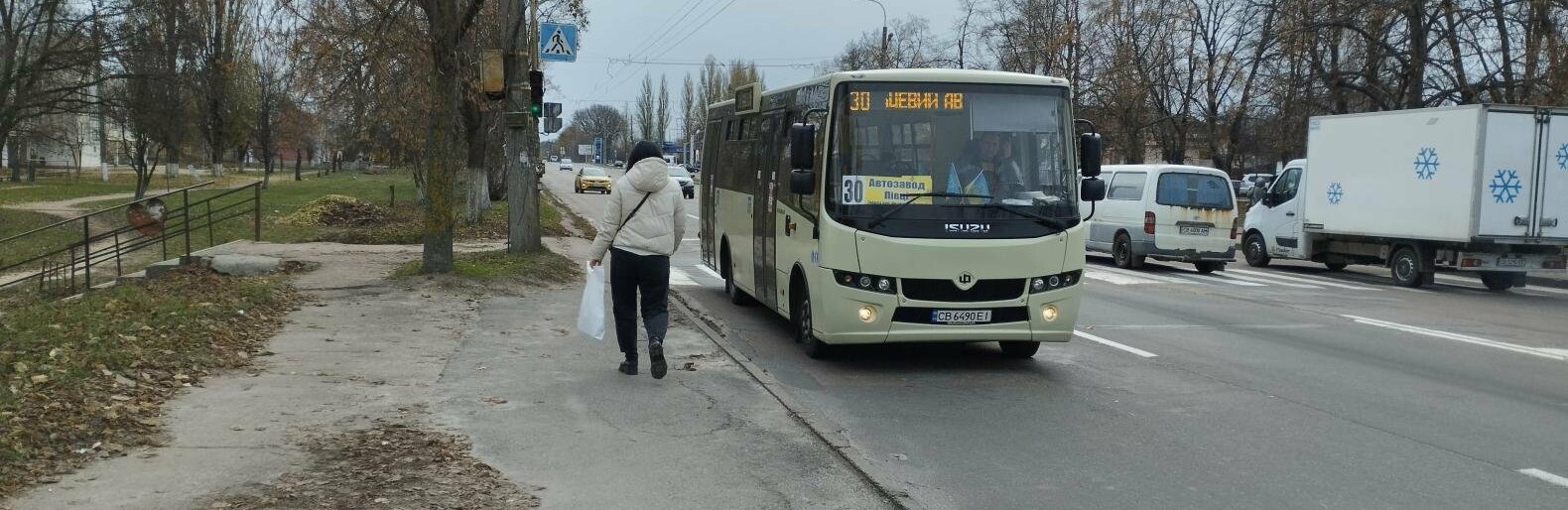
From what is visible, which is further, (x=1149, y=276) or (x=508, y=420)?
(x=1149, y=276)

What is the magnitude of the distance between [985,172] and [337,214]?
22.5 m

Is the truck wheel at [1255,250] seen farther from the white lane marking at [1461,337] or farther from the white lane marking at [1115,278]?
the white lane marking at [1461,337]

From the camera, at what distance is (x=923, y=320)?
31.1 ft

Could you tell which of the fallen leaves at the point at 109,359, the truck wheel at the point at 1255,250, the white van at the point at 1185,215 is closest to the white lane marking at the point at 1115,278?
the white van at the point at 1185,215

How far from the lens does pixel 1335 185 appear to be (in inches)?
846

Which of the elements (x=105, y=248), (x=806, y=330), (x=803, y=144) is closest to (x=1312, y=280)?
(x=806, y=330)

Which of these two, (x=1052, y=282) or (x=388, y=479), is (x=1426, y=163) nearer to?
(x=1052, y=282)

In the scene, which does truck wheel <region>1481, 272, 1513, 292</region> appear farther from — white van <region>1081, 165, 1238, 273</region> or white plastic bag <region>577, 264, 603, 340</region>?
white plastic bag <region>577, 264, 603, 340</region>

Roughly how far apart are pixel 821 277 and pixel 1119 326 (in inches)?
194

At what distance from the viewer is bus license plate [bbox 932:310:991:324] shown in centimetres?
948

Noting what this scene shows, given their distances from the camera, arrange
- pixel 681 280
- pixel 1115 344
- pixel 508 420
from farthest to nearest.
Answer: pixel 681 280 → pixel 1115 344 → pixel 508 420

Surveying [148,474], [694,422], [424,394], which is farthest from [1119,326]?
[148,474]

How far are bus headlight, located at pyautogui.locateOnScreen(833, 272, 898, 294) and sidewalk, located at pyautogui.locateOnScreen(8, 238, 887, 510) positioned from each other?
Result: 1103 mm

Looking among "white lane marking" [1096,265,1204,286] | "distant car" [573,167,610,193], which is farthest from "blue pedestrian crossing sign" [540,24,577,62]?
"distant car" [573,167,610,193]
